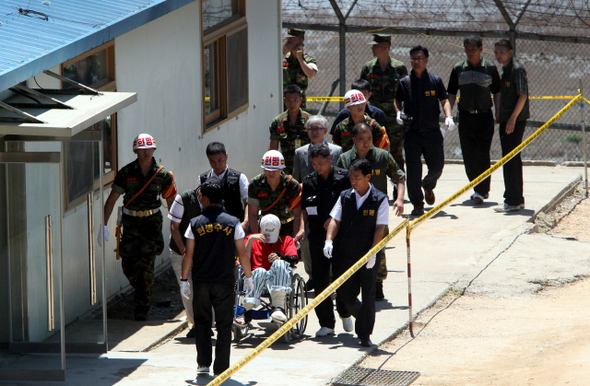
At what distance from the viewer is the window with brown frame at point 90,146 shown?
754 centimetres

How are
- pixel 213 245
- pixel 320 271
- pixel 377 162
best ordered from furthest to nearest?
pixel 377 162, pixel 320 271, pixel 213 245

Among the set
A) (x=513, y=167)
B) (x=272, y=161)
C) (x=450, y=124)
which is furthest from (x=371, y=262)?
(x=513, y=167)

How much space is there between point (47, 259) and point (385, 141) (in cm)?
413

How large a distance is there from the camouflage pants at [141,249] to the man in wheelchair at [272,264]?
3.48ft

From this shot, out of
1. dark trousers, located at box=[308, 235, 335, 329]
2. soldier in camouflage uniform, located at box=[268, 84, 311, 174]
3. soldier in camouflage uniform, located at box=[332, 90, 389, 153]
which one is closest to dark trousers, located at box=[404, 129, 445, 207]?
soldier in camouflage uniform, located at box=[268, 84, 311, 174]

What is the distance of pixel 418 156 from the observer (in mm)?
11859

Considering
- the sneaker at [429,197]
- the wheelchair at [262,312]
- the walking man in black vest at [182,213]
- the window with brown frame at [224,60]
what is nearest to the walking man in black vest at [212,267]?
the wheelchair at [262,312]

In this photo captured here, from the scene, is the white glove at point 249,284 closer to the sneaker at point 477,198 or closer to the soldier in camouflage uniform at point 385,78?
the soldier in camouflage uniform at point 385,78

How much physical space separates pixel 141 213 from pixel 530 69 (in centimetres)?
1741

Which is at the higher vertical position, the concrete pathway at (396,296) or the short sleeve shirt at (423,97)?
the short sleeve shirt at (423,97)

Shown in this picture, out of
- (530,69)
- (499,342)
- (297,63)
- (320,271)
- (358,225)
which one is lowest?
(499,342)

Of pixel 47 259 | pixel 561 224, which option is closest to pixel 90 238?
pixel 47 259

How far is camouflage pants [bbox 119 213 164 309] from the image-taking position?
27.9 feet

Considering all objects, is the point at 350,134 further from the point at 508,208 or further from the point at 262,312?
the point at 508,208
